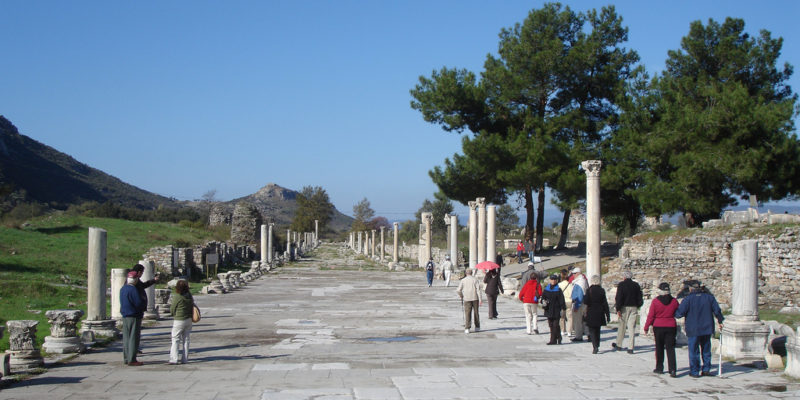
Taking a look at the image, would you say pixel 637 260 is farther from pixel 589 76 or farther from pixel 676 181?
pixel 589 76

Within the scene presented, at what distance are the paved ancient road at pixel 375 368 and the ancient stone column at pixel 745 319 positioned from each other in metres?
0.54

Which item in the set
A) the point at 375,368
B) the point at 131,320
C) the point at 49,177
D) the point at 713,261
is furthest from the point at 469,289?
the point at 49,177

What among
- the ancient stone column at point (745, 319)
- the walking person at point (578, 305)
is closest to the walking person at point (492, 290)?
the walking person at point (578, 305)

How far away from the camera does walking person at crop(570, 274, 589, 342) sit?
1445 cm

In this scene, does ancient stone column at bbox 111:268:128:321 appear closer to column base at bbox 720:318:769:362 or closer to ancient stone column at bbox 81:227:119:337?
ancient stone column at bbox 81:227:119:337

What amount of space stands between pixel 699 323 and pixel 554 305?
349 cm

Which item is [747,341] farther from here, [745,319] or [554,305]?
[554,305]

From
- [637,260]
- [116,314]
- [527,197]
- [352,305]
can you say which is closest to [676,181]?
[637,260]

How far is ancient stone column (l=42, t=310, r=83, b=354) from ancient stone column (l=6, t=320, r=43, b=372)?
Result: 1.49 metres

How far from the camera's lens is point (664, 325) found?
1083 cm

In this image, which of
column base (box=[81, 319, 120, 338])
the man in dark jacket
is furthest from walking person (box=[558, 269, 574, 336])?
column base (box=[81, 319, 120, 338])

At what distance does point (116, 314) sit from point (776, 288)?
1945 cm

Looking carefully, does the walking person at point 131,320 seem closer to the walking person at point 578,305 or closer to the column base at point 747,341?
the walking person at point 578,305

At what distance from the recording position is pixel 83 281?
2639 centimetres
